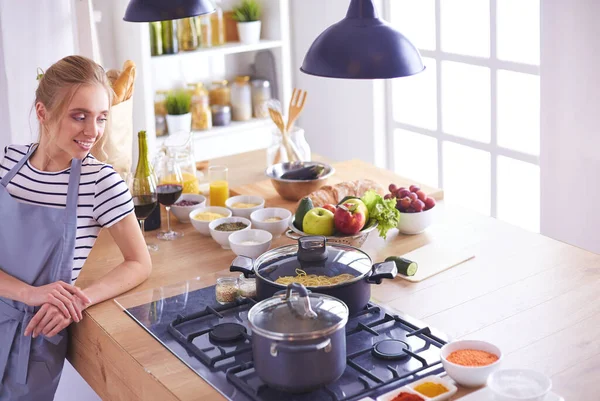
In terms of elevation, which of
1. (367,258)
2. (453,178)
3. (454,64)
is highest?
(454,64)

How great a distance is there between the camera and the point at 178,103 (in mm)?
4512

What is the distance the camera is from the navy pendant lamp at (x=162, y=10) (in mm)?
2410

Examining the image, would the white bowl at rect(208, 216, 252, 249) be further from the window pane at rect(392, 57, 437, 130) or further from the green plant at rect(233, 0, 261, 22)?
the green plant at rect(233, 0, 261, 22)

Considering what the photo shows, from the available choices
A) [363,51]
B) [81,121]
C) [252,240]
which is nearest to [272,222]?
[252,240]

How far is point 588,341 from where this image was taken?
1.88 m

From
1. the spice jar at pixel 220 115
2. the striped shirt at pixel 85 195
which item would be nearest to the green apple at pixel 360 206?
the striped shirt at pixel 85 195

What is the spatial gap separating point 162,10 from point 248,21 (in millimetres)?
2342

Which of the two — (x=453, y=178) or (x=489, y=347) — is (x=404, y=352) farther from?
(x=453, y=178)

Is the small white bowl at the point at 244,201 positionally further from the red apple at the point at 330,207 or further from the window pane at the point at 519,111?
the window pane at the point at 519,111

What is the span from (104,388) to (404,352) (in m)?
Answer: 0.79

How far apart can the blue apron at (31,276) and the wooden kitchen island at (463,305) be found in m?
0.10

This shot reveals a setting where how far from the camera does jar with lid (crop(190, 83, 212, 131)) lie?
463cm

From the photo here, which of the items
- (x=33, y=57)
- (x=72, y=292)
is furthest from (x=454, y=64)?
(x=72, y=292)

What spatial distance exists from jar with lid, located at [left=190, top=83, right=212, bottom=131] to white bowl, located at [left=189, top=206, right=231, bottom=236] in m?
1.96
